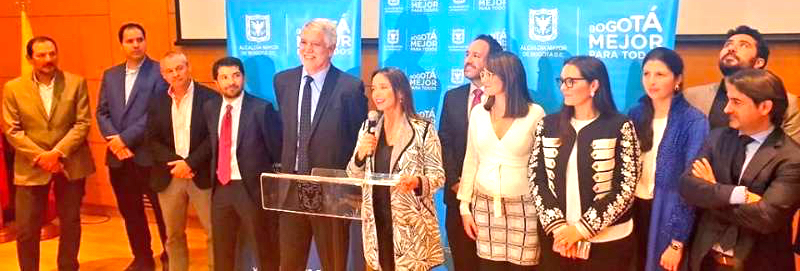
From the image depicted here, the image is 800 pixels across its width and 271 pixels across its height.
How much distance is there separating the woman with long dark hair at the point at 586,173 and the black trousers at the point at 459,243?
591 millimetres

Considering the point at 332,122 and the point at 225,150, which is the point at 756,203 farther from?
the point at 225,150

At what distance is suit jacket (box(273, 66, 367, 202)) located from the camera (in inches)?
139

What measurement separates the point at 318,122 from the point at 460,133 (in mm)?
694

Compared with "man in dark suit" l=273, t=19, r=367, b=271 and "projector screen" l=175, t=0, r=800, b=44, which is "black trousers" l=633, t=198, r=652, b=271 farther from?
"projector screen" l=175, t=0, r=800, b=44

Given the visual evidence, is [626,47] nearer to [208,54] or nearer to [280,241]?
[280,241]

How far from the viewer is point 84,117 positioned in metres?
4.33

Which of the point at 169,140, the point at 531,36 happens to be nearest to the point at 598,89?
the point at 531,36

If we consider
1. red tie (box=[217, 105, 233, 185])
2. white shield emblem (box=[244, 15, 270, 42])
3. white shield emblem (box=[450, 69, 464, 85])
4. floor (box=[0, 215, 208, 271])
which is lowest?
floor (box=[0, 215, 208, 271])

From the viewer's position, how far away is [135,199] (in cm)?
452

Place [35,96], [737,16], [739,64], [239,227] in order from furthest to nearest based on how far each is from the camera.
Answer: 1. [35,96]
2. [737,16]
3. [239,227]
4. [739,64]

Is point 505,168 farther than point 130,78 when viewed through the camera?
No

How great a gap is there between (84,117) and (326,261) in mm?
1851

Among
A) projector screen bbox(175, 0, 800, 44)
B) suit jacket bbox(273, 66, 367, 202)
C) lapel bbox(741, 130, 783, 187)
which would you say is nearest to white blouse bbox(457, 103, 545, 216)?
suit jacket bbox(273, 66, 367, 202)

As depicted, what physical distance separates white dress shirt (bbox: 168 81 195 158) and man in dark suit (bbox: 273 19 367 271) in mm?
579
